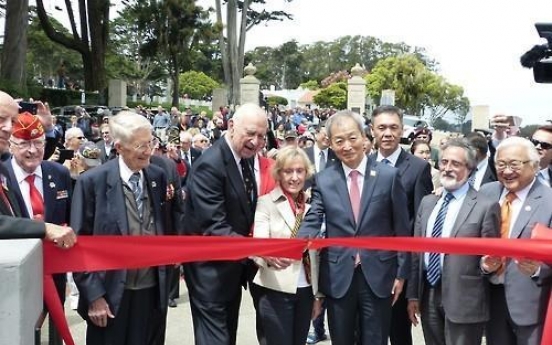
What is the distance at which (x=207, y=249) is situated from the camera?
12.6ft

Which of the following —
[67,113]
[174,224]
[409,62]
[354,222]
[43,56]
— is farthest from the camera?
[43,56]

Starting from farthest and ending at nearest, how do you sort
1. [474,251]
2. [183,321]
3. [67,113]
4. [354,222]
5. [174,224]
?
[67,113], [183,321], [174,224], [354,222], [474,251]

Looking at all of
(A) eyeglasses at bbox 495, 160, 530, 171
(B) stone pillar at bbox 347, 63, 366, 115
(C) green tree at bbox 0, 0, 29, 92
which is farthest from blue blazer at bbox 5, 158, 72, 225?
(B) stone pillar at bbox 347, 63, 366, 115

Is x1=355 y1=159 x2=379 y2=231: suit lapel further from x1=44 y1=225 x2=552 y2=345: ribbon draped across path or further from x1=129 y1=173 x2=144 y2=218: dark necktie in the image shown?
x1=129 y1=173 x2=144 y2=218: dark necktie

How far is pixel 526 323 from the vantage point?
3.68m

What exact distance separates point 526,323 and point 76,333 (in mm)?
4118

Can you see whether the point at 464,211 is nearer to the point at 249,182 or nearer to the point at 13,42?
the point at 249,182

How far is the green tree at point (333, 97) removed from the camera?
60156mm

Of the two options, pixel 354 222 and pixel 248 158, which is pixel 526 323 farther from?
pixel 248 158

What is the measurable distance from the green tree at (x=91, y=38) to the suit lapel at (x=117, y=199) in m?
33.9

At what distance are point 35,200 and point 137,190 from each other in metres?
1.06

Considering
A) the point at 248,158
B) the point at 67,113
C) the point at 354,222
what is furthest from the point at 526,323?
the point at 67,113

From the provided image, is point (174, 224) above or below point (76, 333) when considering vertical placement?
above

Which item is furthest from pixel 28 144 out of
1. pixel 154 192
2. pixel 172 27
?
pixel 172 27
